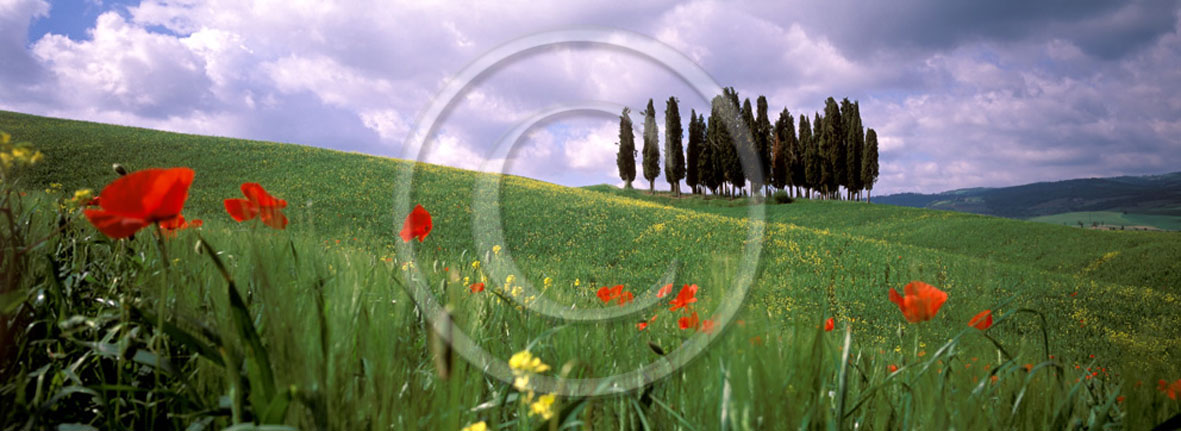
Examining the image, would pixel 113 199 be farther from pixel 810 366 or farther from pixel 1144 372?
pixel 1144 372

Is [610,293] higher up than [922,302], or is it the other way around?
[922,302]

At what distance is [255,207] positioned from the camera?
1.14m

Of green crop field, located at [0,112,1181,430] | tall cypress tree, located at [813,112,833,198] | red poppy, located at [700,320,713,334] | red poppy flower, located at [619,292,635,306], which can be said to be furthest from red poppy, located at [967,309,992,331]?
tall cypress tree, located at [813,112,833,198]

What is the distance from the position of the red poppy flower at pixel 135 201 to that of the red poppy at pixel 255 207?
0.14 m

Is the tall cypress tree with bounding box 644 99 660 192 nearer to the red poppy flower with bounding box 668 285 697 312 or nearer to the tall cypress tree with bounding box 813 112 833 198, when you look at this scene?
the red poppy flower with bounding box 668 285 697 312

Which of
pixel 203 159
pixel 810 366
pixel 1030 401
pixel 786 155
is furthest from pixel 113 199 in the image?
pixel 786 155

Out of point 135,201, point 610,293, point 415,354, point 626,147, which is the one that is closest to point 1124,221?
point 626,147

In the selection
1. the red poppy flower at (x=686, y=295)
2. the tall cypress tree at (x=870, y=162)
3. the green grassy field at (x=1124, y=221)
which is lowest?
the green grassy field at (x=1124, y=221)

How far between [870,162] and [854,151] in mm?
1484

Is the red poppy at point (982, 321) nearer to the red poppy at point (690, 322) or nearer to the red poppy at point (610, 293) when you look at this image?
the red poppy at point (690, 322)

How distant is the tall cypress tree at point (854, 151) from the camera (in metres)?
42.6

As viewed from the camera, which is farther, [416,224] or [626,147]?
[626,147]

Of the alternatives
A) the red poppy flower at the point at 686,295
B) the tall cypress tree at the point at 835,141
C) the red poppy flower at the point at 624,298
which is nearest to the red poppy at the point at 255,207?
the red poppy flower at the point at 686,295

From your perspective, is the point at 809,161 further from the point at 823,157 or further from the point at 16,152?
the point at 16,152
